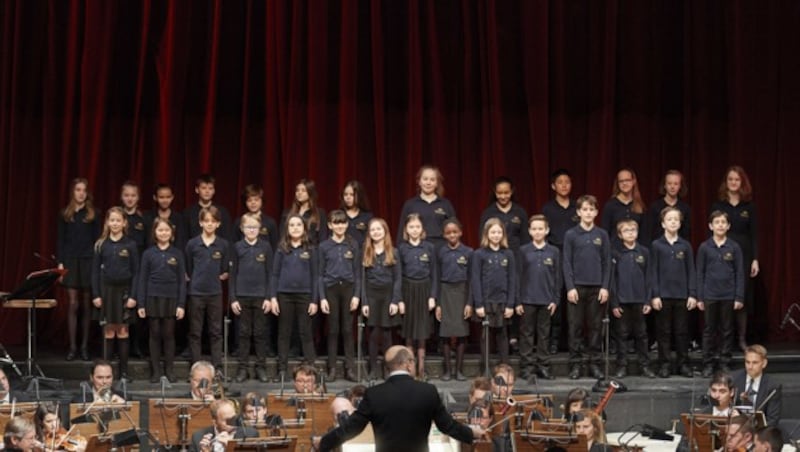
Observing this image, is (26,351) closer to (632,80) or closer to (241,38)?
(241,38)

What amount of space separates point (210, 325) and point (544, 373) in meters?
2.97

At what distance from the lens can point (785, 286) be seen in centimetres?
1395

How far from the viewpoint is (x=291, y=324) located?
12.0m

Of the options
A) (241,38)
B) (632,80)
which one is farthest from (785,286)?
(241,38)

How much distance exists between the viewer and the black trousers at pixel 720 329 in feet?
39.8

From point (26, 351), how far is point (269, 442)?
5395 mm

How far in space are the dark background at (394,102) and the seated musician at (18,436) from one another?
5.27 meters

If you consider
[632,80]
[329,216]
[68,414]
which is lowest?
[68,414]

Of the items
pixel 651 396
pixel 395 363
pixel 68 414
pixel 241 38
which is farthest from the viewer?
pixel 241 38

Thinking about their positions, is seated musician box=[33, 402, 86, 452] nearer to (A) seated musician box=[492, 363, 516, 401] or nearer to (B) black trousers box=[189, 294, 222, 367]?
(B) black trousers box=[189, 294, 222, 367]

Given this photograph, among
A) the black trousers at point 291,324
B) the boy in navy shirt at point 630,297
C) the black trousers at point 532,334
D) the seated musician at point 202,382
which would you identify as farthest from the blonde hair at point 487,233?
the seated musician at point 202,382

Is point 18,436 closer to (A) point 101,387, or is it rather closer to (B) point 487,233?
(A) point 101,387

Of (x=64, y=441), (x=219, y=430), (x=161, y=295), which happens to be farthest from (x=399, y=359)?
(x=161, y=295)

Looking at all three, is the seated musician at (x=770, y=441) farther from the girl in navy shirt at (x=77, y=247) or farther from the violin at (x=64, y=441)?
the girl in navy shirt at (x=77, y=247)
